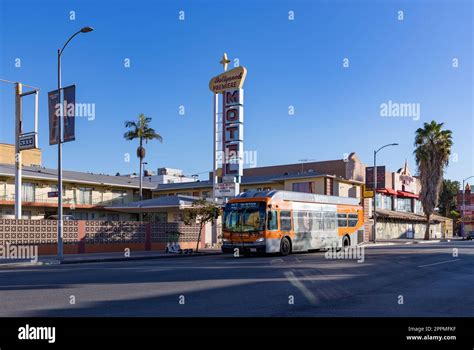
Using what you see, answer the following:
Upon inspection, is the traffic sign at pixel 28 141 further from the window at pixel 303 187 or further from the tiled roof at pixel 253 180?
the window at pixel 303 187

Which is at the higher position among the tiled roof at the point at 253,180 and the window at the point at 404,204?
the tiled roof at the point at 253,180

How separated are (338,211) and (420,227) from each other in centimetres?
4847

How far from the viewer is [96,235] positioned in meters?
32.6

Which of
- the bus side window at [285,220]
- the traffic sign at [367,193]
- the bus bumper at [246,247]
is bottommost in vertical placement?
the bus bumper at [246,247]

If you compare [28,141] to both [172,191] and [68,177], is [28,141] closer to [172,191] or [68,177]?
[68,177]

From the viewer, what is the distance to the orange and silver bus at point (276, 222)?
27500 millimetres

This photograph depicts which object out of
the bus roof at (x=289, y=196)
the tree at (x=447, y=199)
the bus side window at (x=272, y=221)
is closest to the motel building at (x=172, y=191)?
the bus roof at (x=289, y=196)

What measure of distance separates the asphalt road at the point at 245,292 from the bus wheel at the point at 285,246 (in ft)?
26.3

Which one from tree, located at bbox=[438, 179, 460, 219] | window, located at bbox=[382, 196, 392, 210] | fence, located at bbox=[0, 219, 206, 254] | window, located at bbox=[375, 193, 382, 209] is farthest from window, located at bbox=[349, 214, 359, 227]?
tree, located at bbox=[438, 179, 460, 219]

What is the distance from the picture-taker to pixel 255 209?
27719mm

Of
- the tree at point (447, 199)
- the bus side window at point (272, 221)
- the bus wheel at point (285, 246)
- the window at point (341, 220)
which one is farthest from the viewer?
the tree at point (447, 199)

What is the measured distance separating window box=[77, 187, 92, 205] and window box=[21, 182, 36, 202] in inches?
190
